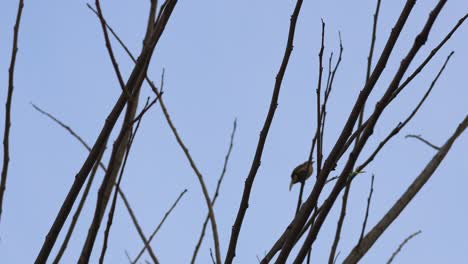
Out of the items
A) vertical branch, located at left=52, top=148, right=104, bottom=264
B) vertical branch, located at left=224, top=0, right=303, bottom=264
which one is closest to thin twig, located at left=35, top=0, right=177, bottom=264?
vertical branch, located at left=52, top=148, right=104, bottom=264

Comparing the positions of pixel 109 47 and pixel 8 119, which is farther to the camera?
pixel 8 119

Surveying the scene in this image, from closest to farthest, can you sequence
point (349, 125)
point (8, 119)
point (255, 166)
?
point (349, 125) < point (255, 166) < point (8, 119)

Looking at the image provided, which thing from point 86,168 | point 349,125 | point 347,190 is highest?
point 347,190

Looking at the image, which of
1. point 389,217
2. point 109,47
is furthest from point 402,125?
point 109,47

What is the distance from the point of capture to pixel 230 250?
1.38 meters

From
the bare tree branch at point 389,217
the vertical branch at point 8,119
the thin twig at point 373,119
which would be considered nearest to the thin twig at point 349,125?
Result: the thin twig at point 373,119

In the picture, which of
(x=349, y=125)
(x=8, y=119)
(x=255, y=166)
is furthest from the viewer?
(x=8, y=119)

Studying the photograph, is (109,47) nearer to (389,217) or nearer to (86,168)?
(86,168)

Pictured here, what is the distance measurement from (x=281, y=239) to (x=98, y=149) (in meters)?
0.48

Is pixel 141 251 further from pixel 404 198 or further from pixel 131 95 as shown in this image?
pixel 404 198

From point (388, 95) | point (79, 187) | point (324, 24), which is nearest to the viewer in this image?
point (388, 95)

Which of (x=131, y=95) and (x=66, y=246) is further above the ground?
(x=131, y=95)

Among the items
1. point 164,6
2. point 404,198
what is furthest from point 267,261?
point 164,6

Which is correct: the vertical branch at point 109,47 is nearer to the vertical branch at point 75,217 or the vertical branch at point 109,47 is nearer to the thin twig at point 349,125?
the vertical branch at point 75,217
